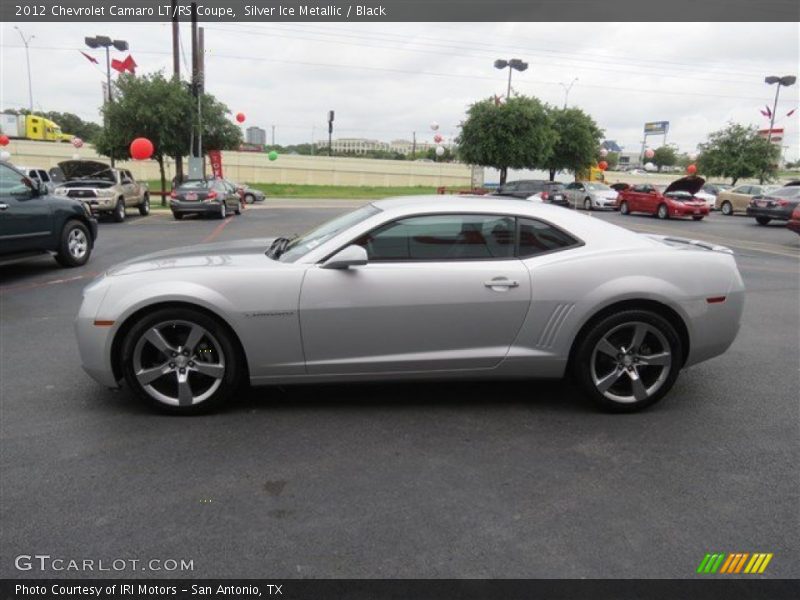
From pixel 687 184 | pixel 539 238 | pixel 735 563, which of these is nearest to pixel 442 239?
pixel 539 238

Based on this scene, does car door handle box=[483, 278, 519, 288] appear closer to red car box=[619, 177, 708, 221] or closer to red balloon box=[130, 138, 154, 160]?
red balloon box=[130, 138, 154, 160]

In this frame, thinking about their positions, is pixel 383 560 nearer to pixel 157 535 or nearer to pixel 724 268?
pixel 157 535

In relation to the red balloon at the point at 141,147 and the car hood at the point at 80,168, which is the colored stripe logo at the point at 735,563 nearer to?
the car hood at the point at 80,168

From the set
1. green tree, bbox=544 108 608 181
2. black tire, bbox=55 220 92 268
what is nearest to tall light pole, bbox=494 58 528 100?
green tree, bbox=544 108 608 181

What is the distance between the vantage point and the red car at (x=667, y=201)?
83.7ft

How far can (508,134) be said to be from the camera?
39.5m

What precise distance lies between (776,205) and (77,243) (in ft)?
77.0

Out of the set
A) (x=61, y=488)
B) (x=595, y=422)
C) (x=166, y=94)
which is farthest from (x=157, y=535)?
(x=166, y=94)

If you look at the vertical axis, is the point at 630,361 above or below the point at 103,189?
below

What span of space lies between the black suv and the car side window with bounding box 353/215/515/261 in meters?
6.88

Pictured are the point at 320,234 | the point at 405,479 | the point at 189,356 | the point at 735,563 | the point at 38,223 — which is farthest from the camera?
the point at 38,223

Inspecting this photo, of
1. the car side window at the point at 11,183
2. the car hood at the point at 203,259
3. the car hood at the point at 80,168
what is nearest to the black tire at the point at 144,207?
the car hood at the point at 80,168

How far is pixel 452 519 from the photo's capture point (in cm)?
294
